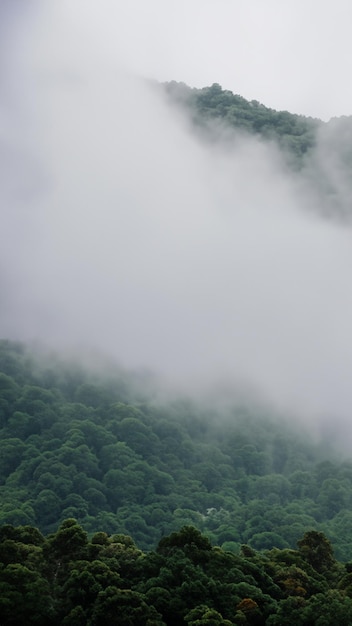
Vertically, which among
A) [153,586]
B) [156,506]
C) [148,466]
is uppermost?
[148,466]

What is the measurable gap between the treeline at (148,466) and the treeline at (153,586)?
4125 cm

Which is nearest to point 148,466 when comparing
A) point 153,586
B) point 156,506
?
point 156,506

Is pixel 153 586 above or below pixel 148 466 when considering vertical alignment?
below

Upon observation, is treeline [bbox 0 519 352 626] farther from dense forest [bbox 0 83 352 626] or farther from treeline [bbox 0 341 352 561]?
treeline [bbox 0 341 352 561]

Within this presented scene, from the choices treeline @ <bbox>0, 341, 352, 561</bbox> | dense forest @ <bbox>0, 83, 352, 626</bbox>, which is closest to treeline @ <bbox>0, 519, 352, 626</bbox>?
dense forest @ <bbox>0, 83, 352, 626</bbox>

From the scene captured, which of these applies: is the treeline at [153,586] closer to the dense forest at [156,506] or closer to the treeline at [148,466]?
the dense forest at [156,506]

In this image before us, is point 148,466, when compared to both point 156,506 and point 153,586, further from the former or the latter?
point 153,586

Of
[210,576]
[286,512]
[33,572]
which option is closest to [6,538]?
[33,572]

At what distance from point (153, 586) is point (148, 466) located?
7073 cm

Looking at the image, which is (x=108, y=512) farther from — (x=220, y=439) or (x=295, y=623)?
(x=295, y=623)

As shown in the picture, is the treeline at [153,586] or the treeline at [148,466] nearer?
the treeline at [153,586]

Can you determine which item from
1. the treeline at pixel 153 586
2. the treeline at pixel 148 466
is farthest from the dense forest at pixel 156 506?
the treeline at pixel 148 466

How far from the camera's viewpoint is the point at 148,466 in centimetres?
11675

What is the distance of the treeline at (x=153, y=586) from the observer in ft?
142
